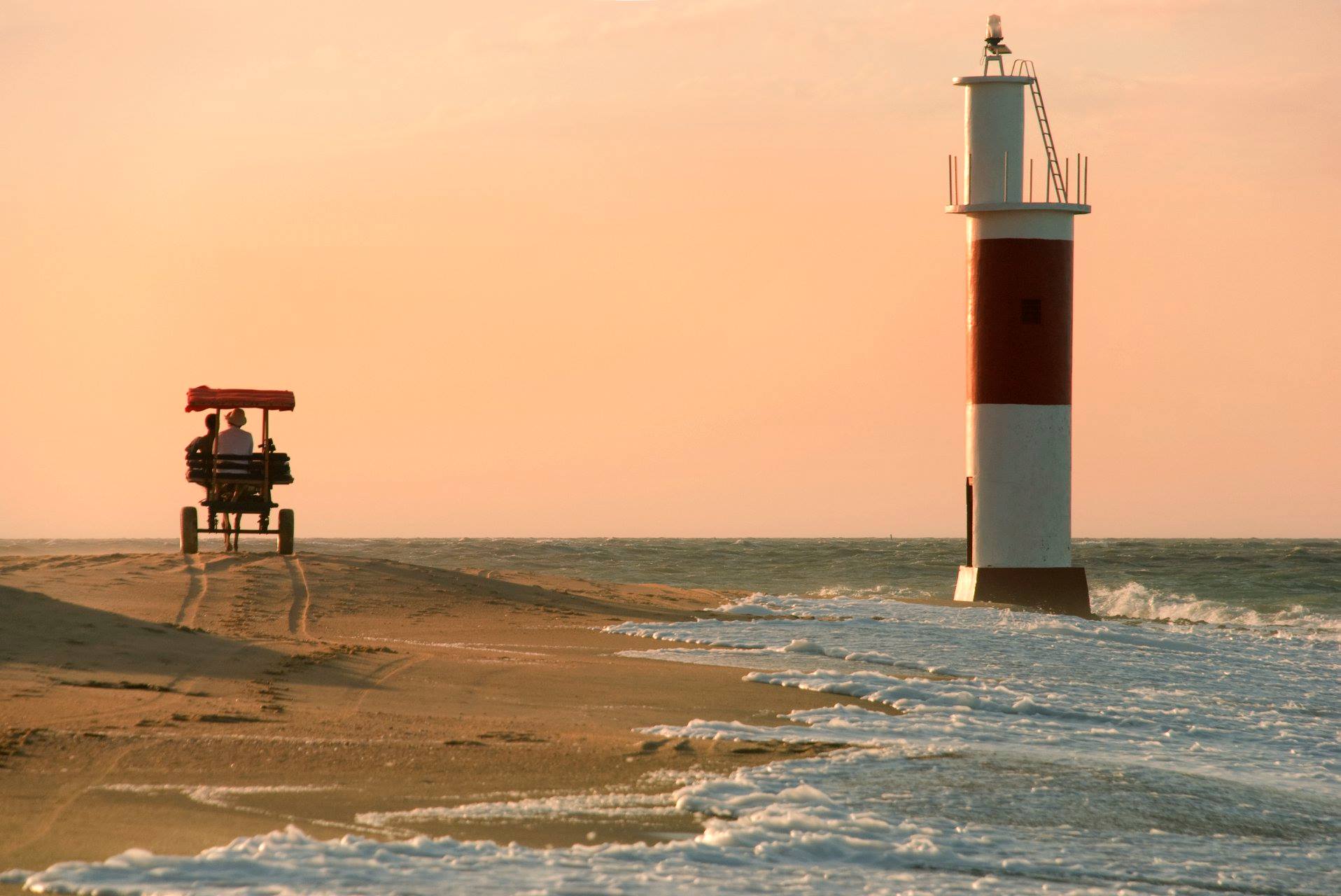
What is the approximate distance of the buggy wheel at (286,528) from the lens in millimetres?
18312

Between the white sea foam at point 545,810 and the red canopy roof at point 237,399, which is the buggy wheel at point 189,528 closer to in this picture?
the red canopy roof at point 237,399

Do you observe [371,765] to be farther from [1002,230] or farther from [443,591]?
[1002,230]

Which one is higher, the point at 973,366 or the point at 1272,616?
the point at 973,366

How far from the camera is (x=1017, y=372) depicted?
719 inches

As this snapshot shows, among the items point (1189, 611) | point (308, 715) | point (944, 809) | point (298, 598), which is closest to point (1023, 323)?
point (1189, 611)

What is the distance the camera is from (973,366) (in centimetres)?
1858

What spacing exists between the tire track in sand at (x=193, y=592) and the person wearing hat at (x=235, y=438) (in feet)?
5.92

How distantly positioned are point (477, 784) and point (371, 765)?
538mm

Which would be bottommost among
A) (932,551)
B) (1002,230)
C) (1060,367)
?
(932,551)

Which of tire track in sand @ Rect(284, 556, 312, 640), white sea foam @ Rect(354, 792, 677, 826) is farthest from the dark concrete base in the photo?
white sea foam @ Rect(354, 792, 677, 826)

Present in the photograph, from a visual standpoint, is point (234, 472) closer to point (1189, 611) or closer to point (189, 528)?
point (189, 528)

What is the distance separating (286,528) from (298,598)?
4.80 m

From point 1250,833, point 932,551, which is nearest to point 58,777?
point 1250,833

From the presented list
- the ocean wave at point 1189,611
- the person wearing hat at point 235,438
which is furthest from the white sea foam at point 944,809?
the ocean wave at point 1189,611
